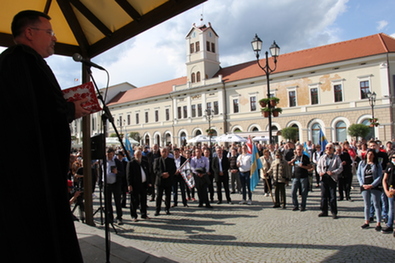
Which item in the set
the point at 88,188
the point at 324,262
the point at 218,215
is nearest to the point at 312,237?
the point at 324,262

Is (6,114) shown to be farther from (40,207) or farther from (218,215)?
(218,215)

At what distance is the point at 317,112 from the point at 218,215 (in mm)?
32157

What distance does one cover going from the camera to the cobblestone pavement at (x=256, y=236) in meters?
5.30

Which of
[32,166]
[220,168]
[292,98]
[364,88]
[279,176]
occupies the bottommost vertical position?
[279,176]

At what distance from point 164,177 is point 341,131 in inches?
1257

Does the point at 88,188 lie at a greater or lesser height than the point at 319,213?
greater

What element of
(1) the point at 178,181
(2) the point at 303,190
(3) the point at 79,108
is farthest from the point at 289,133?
(3) the point at 79,108

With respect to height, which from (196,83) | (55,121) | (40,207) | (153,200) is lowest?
(153,200)

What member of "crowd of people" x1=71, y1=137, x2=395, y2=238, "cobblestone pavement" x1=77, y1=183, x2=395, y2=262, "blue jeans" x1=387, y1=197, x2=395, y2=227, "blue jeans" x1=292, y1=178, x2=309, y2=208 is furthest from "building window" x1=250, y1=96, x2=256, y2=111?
"blue jeans" x1=387, y1=197, x2=395, y2=227

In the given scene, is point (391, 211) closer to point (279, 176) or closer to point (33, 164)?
point (279, 176)

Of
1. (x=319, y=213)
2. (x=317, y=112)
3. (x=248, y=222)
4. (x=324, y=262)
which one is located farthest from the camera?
(x=317, y=112)

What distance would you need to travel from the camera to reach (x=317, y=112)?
37.5 m

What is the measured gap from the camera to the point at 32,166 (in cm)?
156

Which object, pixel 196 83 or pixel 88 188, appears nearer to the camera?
pixel 88 188
